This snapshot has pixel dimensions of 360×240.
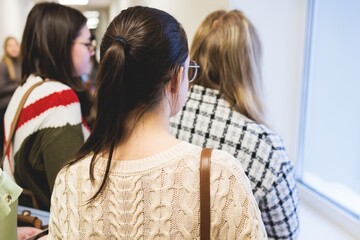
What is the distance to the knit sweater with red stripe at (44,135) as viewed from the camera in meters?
1.30

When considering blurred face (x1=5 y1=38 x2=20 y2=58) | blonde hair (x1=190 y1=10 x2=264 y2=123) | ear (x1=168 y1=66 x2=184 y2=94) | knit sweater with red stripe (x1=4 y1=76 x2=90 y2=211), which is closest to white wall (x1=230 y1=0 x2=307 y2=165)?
blonde hair (x1=190 y1=10 x2=264 y2=123)

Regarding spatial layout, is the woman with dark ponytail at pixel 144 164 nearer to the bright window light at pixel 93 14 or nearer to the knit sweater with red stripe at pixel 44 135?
the knit sweater with red stripe at pixel 44 135

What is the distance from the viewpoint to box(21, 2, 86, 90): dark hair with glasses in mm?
1399

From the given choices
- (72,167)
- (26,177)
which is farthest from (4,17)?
(72,167)

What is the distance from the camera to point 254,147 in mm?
1184

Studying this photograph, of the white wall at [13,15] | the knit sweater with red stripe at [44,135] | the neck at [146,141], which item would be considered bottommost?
the knit sweater with red stripe at [44,135]

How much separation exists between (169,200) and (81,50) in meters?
0.89

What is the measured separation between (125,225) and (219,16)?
0.80m

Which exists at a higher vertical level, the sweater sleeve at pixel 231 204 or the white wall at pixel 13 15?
the white wall at pixel 13 15

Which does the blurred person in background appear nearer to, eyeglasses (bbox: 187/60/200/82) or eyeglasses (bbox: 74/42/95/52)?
eyeglasses (bbox: 74/42/95/52)

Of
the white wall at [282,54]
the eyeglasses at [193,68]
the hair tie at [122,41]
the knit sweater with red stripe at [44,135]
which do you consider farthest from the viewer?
the white wall at [282,54]

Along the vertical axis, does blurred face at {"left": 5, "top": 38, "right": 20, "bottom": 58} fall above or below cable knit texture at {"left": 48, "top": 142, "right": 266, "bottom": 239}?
above

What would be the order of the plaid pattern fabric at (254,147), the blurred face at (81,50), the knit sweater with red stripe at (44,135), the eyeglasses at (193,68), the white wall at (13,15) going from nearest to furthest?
the eyeglasses at (193,68), the plaid pattern fabric at (254,147), the knit sweater with red stripe at (44,135), the blurred face at (81,50), the white wall at (13,15)

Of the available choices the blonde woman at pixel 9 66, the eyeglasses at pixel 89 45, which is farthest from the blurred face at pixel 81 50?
the blonde woman at pixel 9 66
